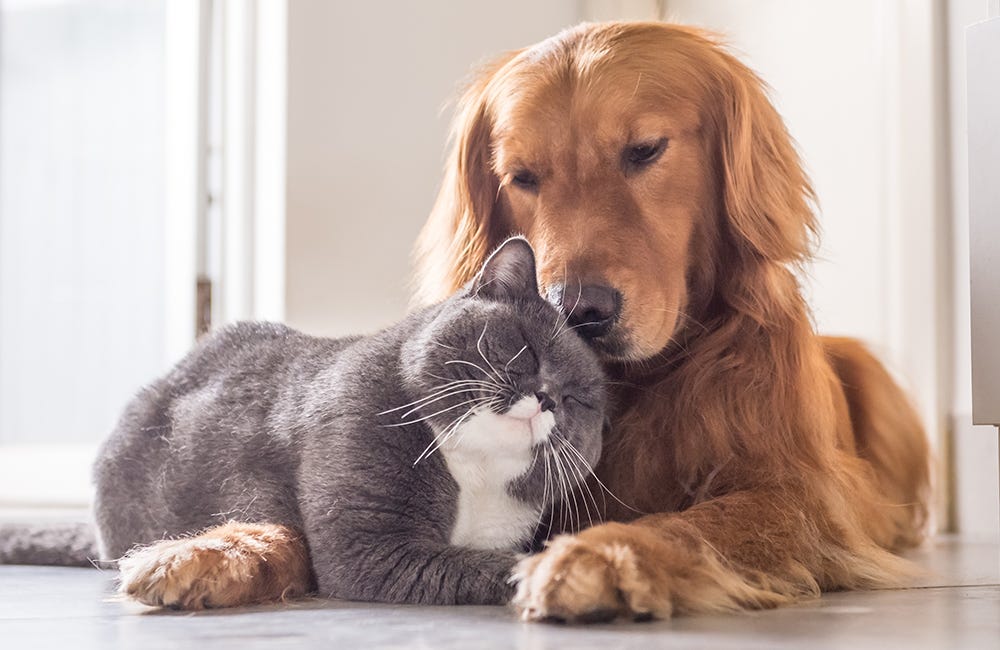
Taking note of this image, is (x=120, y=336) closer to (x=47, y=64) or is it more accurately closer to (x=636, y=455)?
(x=47, y=64)

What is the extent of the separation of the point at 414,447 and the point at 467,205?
1.82 ft

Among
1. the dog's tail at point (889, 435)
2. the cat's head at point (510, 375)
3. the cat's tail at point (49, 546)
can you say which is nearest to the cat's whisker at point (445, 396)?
the cat's head at point (510, 375)

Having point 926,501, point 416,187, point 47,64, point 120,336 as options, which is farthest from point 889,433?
point 47,64

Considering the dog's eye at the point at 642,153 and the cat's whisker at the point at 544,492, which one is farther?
the dog's eye at the point at 642,153

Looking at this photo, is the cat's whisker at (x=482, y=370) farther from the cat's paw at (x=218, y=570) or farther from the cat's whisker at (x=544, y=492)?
the cat's paw at (x=218, y=570)

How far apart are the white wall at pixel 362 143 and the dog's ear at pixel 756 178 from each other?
0.94 metres

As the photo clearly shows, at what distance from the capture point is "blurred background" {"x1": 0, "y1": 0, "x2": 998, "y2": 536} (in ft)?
8.15

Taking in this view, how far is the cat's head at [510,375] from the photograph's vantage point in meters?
1.28

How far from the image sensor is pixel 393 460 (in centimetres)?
129

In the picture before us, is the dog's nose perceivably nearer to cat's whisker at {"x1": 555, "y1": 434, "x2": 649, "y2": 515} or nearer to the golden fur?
the golden fur

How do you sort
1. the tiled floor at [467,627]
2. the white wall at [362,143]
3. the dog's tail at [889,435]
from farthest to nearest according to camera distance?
the white wall at [362,143] < the dog's tail at [889,435] < the tiled floor at [467,627]

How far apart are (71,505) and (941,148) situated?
2.33m

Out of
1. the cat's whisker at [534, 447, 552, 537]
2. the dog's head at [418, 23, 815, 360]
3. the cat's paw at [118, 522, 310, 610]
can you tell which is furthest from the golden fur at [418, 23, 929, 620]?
the cat's paw at [118, 522, 310, 610]

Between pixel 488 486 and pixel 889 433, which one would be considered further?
pixel 889 433
